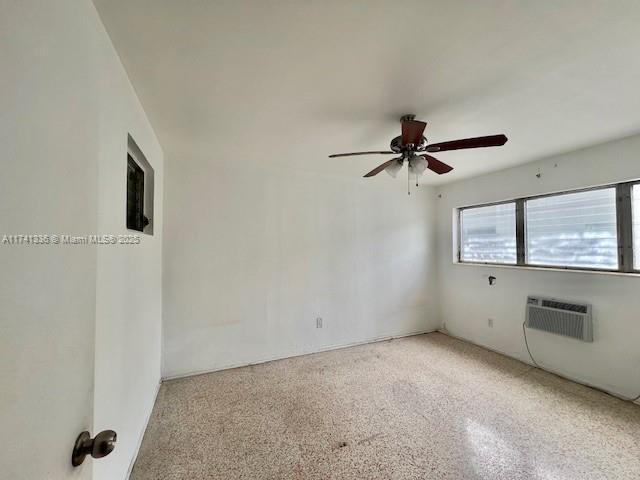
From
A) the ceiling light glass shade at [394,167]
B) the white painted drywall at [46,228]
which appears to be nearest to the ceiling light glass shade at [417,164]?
the ceiling light glass shade at [394,167]

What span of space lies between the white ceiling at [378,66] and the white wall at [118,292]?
18cm

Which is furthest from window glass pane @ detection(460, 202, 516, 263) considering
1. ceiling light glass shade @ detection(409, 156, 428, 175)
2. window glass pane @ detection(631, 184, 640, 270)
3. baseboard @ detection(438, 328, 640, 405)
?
ceiling light glass shade @ detection(409, 156, 428, 175)

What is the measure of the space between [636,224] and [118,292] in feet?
13.2

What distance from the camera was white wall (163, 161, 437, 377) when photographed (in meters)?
2.73

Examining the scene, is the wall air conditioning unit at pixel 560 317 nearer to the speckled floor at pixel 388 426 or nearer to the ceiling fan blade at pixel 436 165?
the speckled floor at pixel 388 426

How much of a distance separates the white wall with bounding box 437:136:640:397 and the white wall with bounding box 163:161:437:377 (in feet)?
1.69

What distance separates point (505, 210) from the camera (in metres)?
3.34

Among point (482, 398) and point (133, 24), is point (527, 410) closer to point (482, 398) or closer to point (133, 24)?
point (482, 398)

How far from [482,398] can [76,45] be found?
328 centimetres

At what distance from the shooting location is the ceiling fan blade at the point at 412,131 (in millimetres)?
1566

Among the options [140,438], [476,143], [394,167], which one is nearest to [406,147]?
[394,167]

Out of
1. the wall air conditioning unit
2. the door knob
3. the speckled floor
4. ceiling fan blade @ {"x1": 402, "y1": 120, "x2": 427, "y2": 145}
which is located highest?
ceiling fan blade @ {"x1": 402, "y1": 120, "x2": 427, "y2": 145}

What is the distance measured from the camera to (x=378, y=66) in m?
1.37

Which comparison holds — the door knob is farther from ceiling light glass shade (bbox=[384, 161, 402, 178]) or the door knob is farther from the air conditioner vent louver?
the air conditioner vent louver
